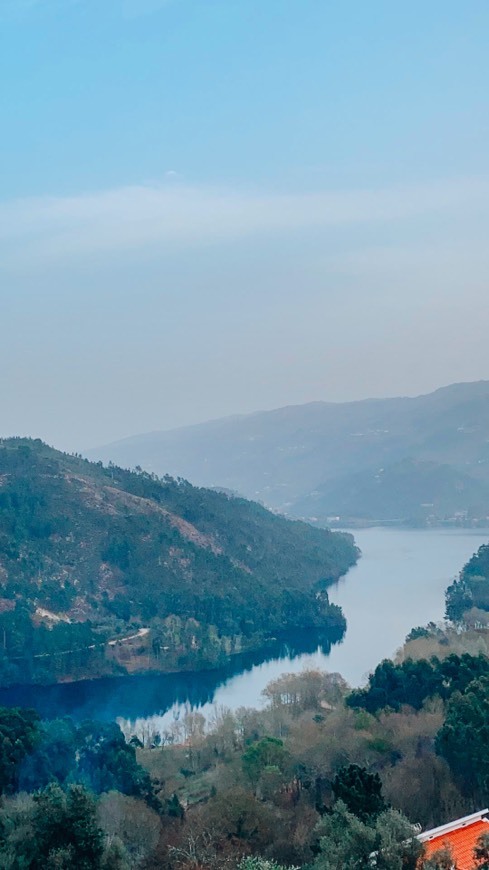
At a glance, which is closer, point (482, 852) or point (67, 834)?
point (482, 852)

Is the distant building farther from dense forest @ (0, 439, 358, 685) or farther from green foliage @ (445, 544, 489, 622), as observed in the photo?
green foliage @ (445, 544, 489, 622)

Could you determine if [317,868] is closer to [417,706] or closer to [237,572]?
[417,706]

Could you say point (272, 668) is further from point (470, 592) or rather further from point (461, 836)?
point (461, 836)

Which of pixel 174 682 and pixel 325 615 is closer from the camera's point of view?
pixel 174 682

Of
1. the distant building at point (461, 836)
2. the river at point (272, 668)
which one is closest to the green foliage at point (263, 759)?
the distant building at point (461, 836)

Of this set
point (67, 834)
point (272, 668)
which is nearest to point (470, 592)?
point (272, 668)

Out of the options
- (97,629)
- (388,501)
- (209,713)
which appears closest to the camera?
(209,713)

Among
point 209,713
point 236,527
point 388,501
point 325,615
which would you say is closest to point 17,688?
point 209,713
